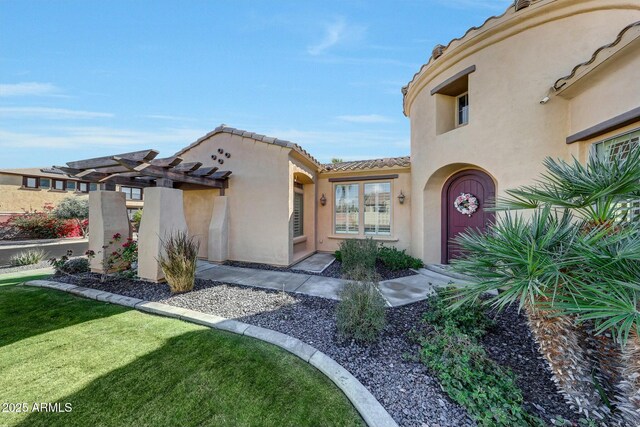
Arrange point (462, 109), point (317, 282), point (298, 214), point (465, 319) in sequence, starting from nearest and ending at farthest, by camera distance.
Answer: point (465, 319), point (317, 282), point (462, 109), point (298, 214)

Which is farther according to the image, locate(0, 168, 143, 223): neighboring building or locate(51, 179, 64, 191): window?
locate(51, 179, 64, 191): window

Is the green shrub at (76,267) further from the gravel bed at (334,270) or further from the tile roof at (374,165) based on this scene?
the tile roof at (374,165)

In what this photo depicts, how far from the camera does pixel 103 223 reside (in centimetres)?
778

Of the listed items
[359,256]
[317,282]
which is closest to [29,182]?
[317,282]

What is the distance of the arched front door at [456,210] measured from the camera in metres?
7.56

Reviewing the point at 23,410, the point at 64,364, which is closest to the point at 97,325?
the point at 64,364

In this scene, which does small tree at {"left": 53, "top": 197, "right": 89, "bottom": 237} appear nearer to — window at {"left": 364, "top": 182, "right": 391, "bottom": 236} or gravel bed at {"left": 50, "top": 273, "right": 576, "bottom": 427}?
gravel bed at {"left": 50, "top": 273, "right": 576, "bottom": 427}

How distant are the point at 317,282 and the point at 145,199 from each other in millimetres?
5863

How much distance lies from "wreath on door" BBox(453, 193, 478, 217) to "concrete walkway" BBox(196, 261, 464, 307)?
2.35 meters

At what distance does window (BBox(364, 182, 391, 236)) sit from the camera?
10.6 metres

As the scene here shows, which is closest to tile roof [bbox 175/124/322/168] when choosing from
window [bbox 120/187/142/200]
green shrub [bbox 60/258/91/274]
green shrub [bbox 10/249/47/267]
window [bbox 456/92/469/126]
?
green shrub [bbox 60/258/91/274]

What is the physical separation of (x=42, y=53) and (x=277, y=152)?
806 cm

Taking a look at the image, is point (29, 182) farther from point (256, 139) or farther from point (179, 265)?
point (179, 265)

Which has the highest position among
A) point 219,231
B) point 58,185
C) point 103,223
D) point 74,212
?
point 58,185
